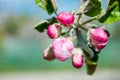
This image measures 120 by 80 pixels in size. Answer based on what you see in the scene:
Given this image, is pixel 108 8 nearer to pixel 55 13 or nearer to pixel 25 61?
pixel 55 13

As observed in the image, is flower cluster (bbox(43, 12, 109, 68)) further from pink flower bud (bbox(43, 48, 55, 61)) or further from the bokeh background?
the bokeh background

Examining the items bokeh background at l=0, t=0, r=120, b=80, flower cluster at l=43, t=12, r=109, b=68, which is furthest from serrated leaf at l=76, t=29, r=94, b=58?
bokeh background at l=0, t=0, r=120, b=80

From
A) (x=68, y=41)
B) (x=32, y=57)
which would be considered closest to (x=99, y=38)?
(x=68, y=41)

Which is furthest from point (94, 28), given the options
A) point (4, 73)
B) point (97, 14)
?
point (4, 73)

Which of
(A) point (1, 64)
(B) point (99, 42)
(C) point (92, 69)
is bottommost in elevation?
(A) point (1, 64)

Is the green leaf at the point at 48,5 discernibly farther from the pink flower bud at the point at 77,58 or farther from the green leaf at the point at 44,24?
the pink flower bud at the point at 77,58

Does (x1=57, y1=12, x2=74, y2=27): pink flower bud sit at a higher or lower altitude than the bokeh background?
higher
